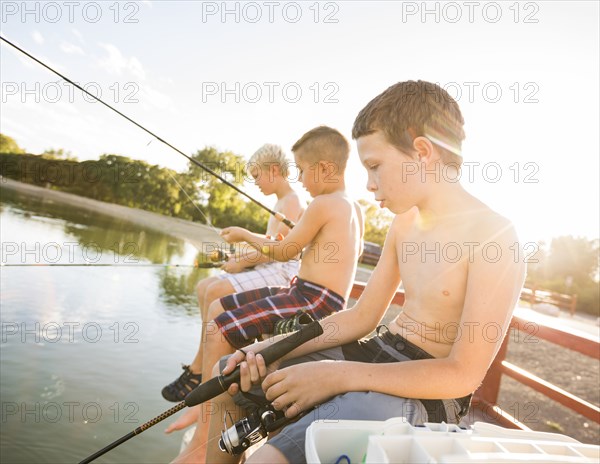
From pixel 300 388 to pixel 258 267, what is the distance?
200 cm

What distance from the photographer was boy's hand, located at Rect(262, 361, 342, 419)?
1208 mm

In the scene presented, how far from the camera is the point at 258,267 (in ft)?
10.4

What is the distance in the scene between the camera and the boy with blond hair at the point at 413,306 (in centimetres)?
117

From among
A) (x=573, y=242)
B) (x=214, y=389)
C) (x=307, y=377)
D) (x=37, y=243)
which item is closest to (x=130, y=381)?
(x=214, y=389)

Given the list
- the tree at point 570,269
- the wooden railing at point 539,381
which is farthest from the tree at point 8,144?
the wooden railing at point 539,381

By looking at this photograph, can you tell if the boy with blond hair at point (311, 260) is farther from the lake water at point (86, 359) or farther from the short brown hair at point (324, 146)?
the lake water at point (86, 359)

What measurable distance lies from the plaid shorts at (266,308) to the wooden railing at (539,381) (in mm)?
1127

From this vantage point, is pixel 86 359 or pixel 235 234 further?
pixel 86 359

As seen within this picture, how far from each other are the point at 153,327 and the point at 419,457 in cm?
559

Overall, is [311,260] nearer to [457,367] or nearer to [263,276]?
[263,276]

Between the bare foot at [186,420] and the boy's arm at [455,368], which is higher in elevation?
the boy's arm at [455,368]

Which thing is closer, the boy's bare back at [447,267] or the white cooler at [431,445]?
the white cooler at [431,445]

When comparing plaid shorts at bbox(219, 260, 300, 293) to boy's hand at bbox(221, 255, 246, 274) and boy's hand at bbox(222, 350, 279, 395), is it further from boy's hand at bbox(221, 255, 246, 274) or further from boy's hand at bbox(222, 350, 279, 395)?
boy's hand at bbox(222, 350, 279, 395)

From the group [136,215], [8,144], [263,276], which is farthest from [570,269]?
[8,144]
